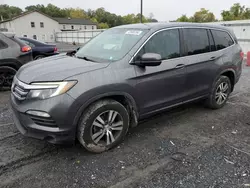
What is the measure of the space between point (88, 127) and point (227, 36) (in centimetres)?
356

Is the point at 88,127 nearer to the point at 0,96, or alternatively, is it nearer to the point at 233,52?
the point at 233,52

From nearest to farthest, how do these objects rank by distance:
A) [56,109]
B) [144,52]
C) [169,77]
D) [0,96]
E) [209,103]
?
[56,109]
[144,52]
[169,77]
[209,103]
[0,96]

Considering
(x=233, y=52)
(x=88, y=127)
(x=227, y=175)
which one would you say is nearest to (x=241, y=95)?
(x=233, y=52)

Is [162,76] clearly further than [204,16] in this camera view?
No

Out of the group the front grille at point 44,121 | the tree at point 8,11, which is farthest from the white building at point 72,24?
the front grille at point 44,121

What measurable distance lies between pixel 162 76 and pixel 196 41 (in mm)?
1122

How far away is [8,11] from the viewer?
79750mm

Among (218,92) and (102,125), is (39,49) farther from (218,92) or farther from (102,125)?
(218,92)

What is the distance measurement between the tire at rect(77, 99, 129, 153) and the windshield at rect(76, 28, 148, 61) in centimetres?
72

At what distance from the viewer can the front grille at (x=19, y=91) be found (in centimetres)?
271

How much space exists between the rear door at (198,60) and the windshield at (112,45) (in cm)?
96

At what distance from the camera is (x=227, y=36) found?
4586mm

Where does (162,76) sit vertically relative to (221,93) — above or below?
above

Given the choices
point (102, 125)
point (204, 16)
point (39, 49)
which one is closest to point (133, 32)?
point (102, 125)
